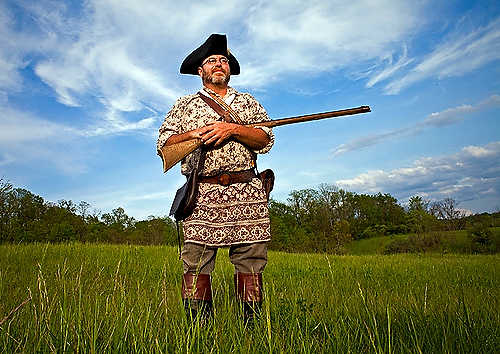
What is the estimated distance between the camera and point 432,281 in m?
6.98

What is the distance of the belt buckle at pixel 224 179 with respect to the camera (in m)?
3.48

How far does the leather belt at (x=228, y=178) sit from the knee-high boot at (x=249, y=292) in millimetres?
869

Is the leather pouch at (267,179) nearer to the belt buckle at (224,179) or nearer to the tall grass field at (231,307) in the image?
the belt buckle at (224,179)

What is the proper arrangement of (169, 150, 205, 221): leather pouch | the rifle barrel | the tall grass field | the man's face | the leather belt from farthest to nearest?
the man's face → the rifle barrel → the leather belt → (169, 150, 205, 221): leather pouch → the tall grass field

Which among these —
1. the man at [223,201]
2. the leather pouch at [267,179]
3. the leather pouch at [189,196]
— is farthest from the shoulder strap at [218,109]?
the leather pouch at [267,179]

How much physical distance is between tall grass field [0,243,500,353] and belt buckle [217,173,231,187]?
814 millimetres

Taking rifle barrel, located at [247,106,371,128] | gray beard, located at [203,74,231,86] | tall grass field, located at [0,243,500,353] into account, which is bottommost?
tall grass field, located at [0,243,500,353]

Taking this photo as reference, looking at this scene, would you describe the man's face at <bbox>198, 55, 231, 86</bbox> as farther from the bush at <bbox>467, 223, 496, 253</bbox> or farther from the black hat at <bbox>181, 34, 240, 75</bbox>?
the bush at <bbox>467, 223, 496, 253</bbox>

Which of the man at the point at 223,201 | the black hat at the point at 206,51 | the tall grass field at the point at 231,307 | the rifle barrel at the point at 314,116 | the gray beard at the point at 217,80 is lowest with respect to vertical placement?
the tall grass field at the point at 231,307

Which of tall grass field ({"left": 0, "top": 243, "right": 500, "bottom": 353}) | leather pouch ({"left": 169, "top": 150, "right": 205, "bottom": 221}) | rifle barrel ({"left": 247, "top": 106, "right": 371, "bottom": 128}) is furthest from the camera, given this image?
rifle barrel ({"left": 247, "top": 106, "right": 371, "bottom": 128})

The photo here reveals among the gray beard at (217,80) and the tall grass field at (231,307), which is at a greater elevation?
the gray beard at (217,80)

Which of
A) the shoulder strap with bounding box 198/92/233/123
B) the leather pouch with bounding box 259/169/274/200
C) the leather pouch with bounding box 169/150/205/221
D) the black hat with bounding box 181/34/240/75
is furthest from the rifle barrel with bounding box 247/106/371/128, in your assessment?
the black hat with bounding box 181/34/240/75

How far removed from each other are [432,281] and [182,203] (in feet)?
18.3

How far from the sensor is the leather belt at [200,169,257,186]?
3.49m
